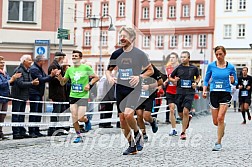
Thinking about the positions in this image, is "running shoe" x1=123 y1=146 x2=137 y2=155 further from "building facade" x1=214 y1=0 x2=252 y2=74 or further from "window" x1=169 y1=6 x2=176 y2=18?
"window" x1=169 y1=6 x2=176 y2=18

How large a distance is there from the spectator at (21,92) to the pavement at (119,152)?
483 mm

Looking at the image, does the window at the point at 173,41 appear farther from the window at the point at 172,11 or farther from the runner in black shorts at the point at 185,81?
the runner in black shorts at the point at 185,81

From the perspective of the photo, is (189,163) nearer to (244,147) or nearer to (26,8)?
(244,147)

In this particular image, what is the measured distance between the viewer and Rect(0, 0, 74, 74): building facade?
29.5m

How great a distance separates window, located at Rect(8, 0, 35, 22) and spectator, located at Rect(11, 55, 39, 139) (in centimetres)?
1642

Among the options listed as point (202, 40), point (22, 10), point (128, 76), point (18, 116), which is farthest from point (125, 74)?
point (202, 40)

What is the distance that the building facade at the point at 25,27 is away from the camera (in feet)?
96.9

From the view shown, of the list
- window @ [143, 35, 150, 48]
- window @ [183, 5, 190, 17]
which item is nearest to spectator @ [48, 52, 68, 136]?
window @ [143, 35, 150, 48]

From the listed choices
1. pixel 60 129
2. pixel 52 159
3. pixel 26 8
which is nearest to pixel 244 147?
pixel 52 159

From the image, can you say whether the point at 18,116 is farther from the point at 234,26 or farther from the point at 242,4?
the point at 242,4

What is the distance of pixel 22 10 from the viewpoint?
3023 centimetres

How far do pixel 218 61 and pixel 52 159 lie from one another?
13.1 ft

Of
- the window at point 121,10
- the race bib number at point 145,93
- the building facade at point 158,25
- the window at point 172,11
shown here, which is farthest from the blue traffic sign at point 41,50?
the window at point 172,11

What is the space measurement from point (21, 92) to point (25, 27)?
53.9ft
